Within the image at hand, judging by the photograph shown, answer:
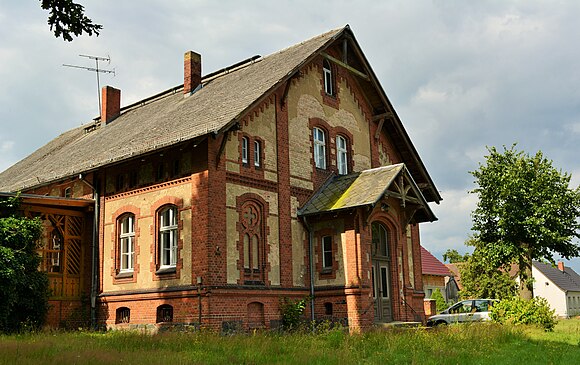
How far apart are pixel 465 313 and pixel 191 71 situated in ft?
48.8

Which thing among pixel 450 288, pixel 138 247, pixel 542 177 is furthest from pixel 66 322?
pixel 450 288

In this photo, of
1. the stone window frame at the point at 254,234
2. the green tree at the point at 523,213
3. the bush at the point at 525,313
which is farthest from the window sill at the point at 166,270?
the green tree at the point at 523,213

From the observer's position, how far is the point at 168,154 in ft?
62.4

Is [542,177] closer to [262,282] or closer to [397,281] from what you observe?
[397,281]

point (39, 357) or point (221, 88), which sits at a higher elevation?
point (221, 88)

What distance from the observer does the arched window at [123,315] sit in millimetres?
19578

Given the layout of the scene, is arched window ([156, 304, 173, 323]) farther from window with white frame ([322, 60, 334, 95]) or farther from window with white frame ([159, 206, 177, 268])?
window with white frame ([322, 60, 334, 95])

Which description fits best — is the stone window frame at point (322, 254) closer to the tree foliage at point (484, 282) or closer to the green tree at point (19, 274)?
the green tree at point (19, 274)

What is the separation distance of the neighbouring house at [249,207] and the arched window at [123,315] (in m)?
0.05

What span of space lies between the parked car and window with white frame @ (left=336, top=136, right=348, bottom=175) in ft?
25.4

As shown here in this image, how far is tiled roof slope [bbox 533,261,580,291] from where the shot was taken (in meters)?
67.9

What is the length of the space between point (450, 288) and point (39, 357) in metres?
34.1

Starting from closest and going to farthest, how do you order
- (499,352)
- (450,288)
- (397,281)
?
(499,352) → (397,281) → (450,288)

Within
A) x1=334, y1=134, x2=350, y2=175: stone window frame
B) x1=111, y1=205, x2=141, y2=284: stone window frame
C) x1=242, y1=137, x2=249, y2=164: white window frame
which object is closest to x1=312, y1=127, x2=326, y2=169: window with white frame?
x1=334, y1=134, x2=350, y2=175: stone window frame
